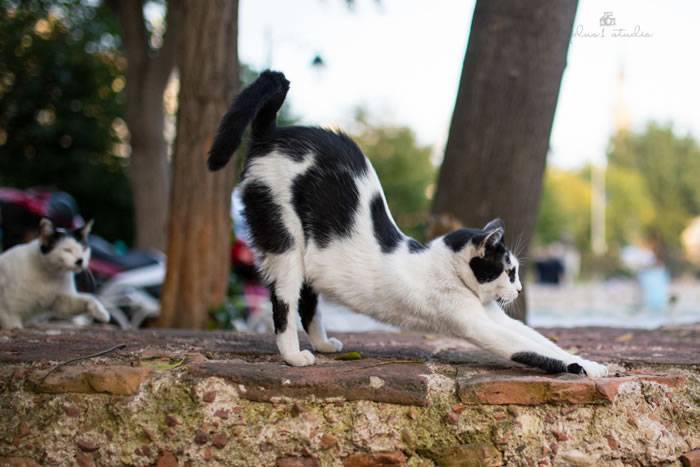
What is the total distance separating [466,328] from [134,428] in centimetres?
122

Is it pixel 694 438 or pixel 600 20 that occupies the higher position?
pixel 600 20

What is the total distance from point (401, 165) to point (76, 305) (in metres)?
23.1

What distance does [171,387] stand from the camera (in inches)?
106

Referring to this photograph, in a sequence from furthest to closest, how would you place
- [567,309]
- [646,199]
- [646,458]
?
[646,199] < [567,309] < [646,458]

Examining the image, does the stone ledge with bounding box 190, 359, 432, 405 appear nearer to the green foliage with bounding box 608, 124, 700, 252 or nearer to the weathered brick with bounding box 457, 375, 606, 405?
the weathered brick with bounding box 457, 375, 606, 405

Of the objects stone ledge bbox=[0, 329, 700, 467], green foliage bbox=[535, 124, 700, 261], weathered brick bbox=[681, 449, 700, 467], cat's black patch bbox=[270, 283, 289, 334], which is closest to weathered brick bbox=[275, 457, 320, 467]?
stone ledge bbox=[0, 329, 700, 467]

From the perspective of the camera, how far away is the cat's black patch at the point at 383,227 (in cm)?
285

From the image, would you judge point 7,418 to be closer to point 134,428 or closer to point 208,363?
point 134,428

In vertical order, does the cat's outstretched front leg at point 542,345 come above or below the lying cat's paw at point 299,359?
above

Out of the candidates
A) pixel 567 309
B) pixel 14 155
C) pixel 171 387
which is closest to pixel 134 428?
pixel 171 387

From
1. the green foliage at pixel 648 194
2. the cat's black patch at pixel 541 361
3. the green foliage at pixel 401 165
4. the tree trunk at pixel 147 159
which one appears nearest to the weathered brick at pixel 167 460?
the cat's black patch at pixel 541 361

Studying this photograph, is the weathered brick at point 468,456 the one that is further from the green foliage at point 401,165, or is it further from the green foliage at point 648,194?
the green foliage at point 648,194

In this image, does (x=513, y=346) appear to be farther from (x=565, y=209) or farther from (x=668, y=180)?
(x=668, y=180)

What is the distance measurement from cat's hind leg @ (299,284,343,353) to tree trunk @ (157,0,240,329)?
2042 mm
